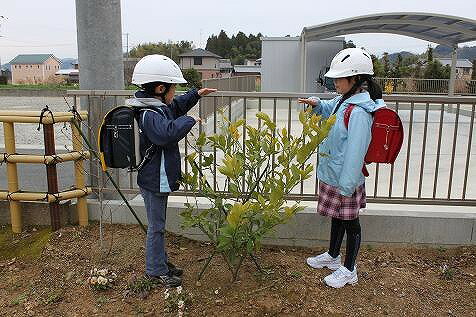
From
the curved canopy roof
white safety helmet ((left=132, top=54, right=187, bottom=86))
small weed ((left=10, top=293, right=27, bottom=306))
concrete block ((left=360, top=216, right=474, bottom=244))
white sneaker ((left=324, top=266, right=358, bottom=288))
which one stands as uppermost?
the curved canopy roof

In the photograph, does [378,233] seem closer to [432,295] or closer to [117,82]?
[432,295]

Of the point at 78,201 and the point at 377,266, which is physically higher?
the point at 78,201

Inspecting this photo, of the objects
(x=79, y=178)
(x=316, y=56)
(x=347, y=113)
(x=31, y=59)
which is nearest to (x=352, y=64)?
(x=347, y=113)

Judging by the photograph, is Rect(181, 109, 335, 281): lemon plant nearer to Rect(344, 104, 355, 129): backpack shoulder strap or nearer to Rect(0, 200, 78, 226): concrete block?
Rect(344, 104, 355, 129): backpack shoulder strap

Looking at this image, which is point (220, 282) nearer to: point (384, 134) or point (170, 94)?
point (170, 94)

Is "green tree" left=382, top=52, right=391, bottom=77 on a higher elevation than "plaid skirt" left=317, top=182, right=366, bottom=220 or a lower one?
higher

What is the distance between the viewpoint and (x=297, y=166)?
2.93 metres

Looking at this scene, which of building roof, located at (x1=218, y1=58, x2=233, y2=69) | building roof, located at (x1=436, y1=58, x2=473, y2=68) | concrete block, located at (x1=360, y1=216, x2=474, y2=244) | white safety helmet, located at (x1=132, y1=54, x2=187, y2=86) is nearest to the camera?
white safety helmet, located at (x1=132, y1=54, x2=187, y2=86)

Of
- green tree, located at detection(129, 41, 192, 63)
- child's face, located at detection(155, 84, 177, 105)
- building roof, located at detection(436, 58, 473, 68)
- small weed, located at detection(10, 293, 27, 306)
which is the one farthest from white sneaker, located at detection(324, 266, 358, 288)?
green tree, located at detection(129, 41, 192, 63)

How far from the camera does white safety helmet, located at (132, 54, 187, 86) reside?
296 cm

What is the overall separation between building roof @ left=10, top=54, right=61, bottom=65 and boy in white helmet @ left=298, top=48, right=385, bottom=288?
295 ft

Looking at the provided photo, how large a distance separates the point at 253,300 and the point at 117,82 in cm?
245

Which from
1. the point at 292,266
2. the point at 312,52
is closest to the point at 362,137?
the point at 292,266

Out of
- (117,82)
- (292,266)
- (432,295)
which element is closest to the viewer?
(432,295)
